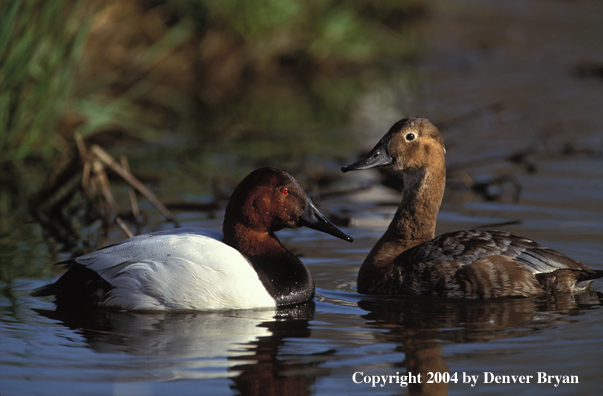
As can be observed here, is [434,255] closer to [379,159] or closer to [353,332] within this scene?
A: [379,159]

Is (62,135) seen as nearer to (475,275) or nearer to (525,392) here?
(475,275)

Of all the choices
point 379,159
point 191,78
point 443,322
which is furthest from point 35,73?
point 191,78

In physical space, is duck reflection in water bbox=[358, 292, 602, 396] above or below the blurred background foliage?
below

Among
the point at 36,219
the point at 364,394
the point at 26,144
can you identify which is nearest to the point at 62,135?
the point at 26,144

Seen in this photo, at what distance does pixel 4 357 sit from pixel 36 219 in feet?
11.3

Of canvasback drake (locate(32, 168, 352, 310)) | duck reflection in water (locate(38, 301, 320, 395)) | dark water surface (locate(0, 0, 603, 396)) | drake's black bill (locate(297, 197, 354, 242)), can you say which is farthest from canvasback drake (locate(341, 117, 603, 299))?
duck reflection in water (locate(38, 301, 320, 395))

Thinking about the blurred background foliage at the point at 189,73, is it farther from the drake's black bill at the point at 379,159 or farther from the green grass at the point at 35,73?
the drake's black bill at the point at 379,159

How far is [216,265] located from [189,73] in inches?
393

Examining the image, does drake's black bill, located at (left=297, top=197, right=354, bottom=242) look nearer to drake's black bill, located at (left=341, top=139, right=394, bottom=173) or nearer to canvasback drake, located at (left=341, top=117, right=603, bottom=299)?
canvasback drake, located at (left=341, top=117, right=603, bottom=299)

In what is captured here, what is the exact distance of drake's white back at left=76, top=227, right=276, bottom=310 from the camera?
4.96 meters

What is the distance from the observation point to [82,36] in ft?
28.7

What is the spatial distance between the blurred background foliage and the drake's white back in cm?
279

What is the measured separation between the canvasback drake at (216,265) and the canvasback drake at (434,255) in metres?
0.44

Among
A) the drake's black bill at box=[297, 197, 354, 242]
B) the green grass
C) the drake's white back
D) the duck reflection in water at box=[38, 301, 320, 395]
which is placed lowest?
the duck reflection in water at box=[38, 301, 320, 395]
